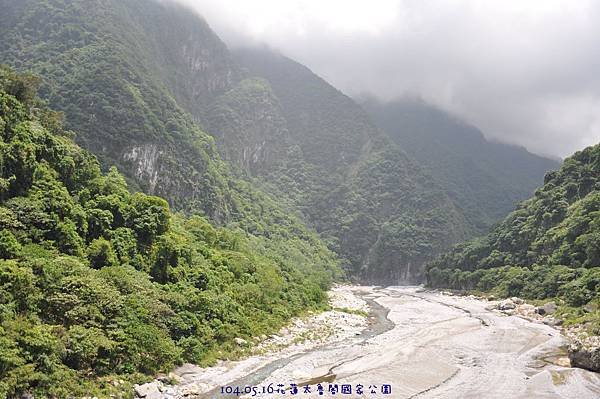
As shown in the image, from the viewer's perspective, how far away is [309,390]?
30.2 meters

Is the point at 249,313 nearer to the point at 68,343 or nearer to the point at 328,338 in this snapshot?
the point at 328,338

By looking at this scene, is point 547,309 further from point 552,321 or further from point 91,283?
point 91,283

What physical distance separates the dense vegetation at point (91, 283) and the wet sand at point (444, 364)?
226 inches

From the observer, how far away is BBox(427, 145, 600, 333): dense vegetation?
248ft

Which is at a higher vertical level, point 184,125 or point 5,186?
point 184,125

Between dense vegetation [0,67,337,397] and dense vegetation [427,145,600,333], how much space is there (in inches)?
1842

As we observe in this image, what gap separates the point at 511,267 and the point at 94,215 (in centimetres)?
9074

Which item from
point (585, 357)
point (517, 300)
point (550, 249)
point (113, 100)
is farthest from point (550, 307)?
point (113, 100)

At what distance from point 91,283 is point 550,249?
90452mm

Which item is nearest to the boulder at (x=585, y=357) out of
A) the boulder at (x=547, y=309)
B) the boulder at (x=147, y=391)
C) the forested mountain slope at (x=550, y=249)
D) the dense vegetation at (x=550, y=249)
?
the dense vegetation at (x=550, y=249)

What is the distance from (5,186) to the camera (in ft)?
119

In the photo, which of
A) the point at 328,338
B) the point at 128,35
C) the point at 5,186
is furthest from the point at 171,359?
the point at 128,35

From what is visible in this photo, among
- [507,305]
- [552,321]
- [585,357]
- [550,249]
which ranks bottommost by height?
[507,305]

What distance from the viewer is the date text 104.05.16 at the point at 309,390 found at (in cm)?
2978
